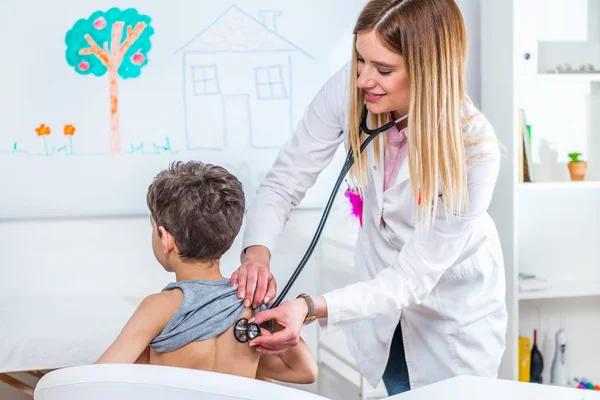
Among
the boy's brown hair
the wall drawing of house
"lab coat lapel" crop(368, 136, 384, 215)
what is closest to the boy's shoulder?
the boy's brown hair

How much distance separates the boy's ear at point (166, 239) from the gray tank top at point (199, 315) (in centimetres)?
8

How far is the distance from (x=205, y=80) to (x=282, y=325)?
1.52m

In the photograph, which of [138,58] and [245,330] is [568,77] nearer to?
[138,58]

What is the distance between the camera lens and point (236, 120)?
104 inches

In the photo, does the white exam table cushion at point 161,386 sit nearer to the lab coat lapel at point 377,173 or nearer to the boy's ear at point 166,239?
the boy's ear at point 166,239

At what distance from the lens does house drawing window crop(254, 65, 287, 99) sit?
8.68ft

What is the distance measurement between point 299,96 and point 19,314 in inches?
48.0

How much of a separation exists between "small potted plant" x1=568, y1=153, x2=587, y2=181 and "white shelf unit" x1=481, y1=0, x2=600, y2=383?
0.20 ft

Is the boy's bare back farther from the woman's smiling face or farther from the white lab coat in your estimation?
the woman's smiling face

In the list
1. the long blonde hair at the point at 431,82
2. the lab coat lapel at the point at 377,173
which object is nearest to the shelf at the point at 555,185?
the lab coat lapel at the point at 377,173

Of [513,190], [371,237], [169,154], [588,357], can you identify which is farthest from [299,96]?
[588,357]

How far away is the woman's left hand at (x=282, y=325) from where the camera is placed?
1.24 metres

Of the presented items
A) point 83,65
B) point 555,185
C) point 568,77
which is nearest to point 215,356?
point 83,65

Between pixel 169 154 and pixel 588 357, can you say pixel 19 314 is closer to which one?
pixel 169 154
